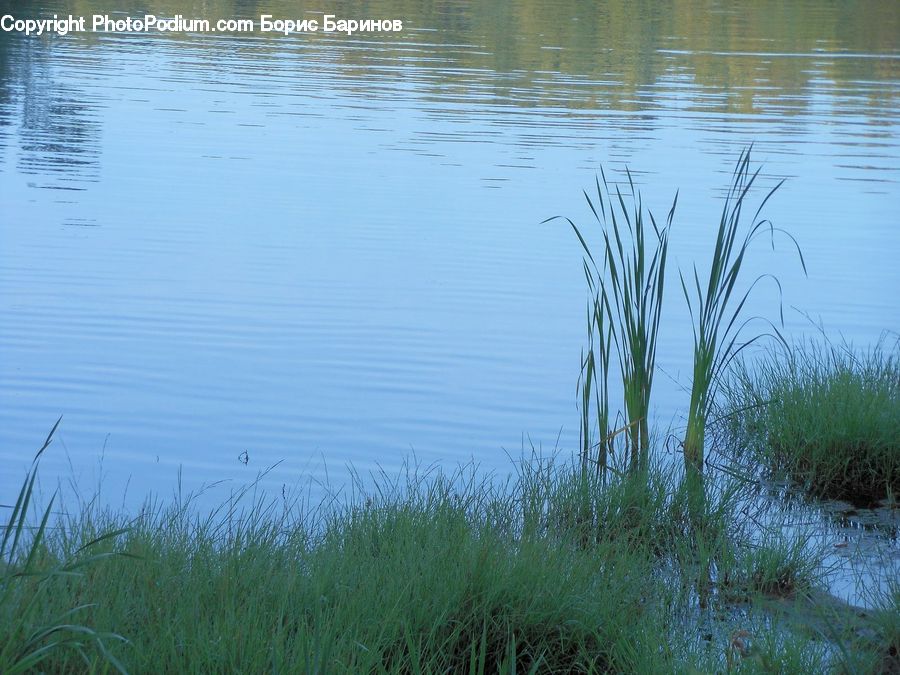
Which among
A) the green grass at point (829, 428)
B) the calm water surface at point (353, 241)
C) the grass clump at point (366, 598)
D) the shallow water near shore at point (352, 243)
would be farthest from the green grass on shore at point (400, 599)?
the calm water surface at point (353, 241)

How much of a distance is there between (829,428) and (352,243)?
5221 mm

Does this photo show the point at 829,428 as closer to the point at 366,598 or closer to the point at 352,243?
the point at 366,598

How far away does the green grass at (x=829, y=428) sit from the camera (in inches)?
189

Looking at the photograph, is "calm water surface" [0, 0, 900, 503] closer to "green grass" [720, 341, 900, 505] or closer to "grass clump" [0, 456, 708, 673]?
"green grass" [720, 341, 900, 505]

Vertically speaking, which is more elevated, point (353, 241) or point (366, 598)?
point (353, 241)

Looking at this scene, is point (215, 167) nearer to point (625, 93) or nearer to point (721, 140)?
point (721, 140)

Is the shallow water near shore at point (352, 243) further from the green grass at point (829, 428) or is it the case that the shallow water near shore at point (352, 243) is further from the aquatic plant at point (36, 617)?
the aquatic plant at point (36, 617)

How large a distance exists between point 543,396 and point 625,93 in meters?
14.3

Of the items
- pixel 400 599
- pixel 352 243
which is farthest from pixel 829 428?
pixel 352 243

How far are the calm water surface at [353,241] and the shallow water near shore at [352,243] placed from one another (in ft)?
0.09

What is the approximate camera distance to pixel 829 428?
193 inches

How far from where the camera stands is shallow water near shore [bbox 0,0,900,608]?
227 inches

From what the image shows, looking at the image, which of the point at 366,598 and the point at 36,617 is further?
the point at 366,598

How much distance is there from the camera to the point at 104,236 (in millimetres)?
9398
